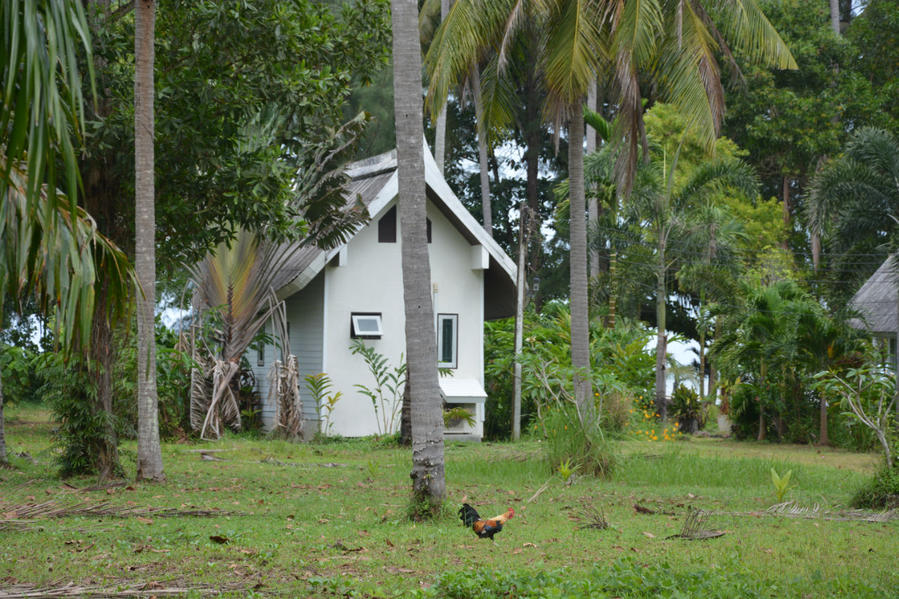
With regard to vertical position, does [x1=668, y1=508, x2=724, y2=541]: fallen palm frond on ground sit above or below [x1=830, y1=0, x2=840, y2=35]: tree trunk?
below

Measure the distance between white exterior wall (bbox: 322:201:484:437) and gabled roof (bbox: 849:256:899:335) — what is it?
990 cm

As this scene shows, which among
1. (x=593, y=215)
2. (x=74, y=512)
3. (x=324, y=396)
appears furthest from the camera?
(x=593, y=215)

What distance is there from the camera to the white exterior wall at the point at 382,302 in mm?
22750

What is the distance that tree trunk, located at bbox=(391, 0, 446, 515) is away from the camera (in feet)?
32.3

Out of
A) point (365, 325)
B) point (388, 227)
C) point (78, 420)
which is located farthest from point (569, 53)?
point (365, 325)

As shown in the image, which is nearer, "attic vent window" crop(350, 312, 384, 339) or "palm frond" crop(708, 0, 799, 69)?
"palm frond" crop(708, 0, 799, 69)

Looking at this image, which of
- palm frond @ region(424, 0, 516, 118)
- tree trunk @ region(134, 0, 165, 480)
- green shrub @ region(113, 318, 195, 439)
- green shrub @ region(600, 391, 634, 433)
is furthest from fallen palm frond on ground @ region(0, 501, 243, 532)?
green shrub @ region(600, 391, 634, 433)

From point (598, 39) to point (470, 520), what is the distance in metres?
8.81

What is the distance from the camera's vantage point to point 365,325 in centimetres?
2314

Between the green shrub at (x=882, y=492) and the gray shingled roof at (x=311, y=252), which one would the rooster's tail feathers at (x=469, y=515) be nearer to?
the green shrub at (x=882, y=492)

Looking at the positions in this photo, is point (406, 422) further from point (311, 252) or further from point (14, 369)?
point (14, 369)

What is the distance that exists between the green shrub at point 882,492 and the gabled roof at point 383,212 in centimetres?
1199

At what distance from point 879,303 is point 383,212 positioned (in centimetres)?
1423

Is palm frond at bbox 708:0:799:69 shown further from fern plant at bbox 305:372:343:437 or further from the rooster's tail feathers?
fern plant at bbox 305:372:343:437
